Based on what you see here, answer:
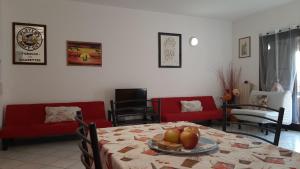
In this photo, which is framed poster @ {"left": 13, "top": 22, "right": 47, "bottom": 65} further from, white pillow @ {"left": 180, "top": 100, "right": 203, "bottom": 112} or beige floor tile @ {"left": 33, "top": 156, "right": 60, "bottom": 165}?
white pillow @ {"left": 180, "top": 100, "right": 203, "bottom": 112}

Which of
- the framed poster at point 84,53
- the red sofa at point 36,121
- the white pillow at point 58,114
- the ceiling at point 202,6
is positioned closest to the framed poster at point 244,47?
the ceiling at point 202,6

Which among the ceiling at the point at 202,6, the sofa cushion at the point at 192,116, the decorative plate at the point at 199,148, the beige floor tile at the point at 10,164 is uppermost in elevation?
the ceiling at the point at 202,6

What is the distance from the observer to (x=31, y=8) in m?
3.94

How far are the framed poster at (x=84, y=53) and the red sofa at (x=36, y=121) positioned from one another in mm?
774

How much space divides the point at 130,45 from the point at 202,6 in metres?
1.63

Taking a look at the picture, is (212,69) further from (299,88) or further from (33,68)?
(33,68)

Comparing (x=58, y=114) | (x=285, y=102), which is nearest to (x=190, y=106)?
(x=285, y=102)

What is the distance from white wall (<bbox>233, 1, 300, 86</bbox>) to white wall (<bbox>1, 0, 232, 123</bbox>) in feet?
1.10

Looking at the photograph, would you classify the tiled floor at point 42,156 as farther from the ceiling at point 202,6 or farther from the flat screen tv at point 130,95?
the ceiling at point 202,6

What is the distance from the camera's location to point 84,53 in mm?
4297

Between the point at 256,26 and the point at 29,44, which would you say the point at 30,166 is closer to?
the point at 29,44

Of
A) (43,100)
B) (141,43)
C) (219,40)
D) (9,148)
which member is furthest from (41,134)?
(219,40)

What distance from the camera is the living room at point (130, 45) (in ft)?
12.8

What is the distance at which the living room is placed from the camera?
12.8 ft
